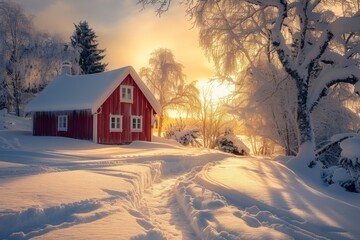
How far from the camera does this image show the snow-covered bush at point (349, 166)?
34.1ft

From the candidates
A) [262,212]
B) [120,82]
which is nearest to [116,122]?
[120,82]

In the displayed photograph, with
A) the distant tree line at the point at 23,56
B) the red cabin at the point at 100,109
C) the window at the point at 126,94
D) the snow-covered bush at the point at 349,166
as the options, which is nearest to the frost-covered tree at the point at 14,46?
the distant tree line at the point at 23,56

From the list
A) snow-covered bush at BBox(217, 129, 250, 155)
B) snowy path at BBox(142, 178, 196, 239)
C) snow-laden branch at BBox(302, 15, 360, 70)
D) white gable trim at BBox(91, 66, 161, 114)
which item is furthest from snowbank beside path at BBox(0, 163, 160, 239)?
snow-covered bush at BBox(217, 129, 250, 155)

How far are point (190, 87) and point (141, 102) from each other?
1688 cm

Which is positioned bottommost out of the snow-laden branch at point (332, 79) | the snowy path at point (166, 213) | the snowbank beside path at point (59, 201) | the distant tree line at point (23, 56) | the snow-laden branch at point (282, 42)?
the snowy path at point (166, 213)

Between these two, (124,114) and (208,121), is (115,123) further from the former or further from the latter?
(208,121)

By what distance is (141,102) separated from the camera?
94.0 ft

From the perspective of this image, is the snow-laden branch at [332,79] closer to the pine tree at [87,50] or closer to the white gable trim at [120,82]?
the white gable trim at [120,82]

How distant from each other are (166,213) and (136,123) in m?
20.8

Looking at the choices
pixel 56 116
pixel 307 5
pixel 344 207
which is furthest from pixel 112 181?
pixel 56 116

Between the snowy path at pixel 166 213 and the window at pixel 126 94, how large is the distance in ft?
54.7

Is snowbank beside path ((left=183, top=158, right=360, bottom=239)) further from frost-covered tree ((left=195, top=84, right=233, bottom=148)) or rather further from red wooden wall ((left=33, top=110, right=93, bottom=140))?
frost-covered tree ((left=195, top=84, right=233, bottom=148))

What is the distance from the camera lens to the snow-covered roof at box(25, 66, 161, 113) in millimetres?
25344

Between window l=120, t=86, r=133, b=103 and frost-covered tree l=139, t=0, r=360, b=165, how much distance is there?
30.9ft
